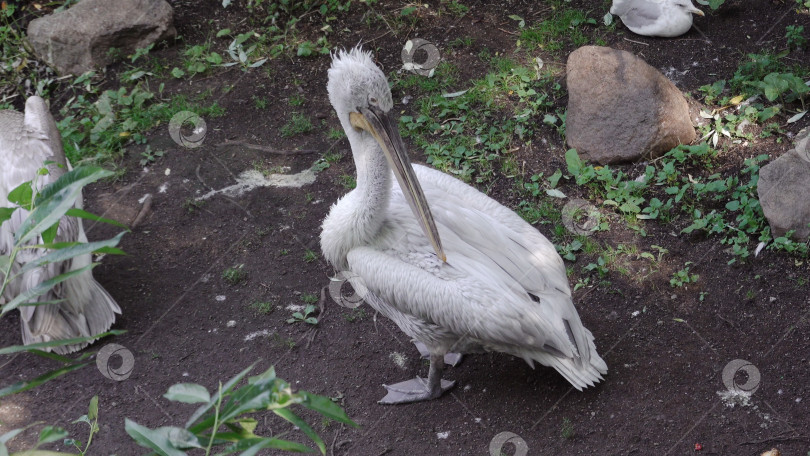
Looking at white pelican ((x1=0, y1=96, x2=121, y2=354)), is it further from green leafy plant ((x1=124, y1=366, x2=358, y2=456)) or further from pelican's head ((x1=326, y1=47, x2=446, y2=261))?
green leafy plant ((x1=124, y1=366, x2=358, y2=456))

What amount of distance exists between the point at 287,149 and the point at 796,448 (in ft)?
12.7

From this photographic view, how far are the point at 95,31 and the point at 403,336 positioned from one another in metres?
4.12

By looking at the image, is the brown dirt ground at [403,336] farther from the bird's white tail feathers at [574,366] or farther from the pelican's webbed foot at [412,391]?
the bird's white tail feathers at [574,366]

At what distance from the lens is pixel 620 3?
600cm

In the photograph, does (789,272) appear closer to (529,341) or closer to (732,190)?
(732,190)

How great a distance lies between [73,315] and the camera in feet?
14.8

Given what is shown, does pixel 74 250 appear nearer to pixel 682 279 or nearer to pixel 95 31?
pixel 682 279

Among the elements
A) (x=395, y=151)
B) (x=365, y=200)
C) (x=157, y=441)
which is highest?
(x=157, y=441)

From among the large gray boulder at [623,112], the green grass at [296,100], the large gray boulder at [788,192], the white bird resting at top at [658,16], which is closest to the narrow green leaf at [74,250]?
the large gray boulder at [788,192]

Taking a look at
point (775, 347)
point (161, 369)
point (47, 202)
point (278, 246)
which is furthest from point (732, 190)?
point (47, 202)

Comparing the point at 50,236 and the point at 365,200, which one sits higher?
the point at 50,236

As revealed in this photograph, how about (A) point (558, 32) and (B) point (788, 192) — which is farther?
(A) point (558, 32)

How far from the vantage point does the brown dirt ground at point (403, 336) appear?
3.71 m

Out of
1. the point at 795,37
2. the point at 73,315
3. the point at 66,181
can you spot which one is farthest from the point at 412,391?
the point at 795,37
